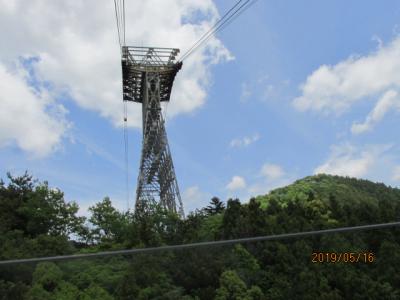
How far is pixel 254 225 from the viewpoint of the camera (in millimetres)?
17484

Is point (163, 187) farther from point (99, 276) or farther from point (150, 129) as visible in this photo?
point (99, 276)

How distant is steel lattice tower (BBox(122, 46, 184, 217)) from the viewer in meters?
28.8

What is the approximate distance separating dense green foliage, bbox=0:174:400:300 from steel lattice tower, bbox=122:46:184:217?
6.23m

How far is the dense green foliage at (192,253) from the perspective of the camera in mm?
10555

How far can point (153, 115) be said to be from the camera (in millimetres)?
29594

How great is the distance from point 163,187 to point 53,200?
1002cm

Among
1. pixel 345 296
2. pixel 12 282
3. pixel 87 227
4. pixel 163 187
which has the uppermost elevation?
pixel 163 187

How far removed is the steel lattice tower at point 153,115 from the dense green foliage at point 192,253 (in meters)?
6.23

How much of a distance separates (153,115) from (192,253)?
66.3 ft

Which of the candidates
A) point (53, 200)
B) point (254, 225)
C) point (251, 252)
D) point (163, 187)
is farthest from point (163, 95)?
point (251, 252)
